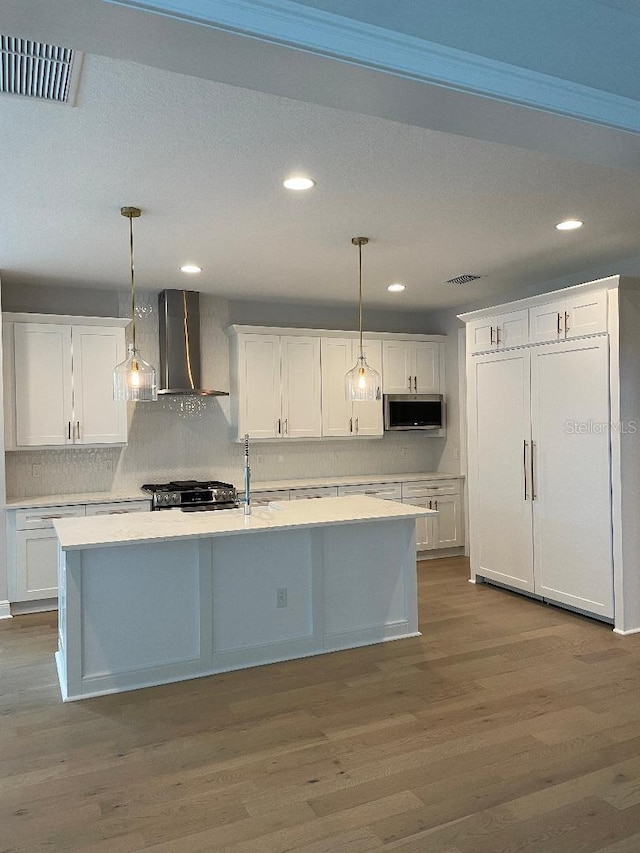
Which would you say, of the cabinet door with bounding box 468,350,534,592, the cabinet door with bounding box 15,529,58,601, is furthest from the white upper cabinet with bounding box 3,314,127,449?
the cabinet door with bounding box 468,350,534,592

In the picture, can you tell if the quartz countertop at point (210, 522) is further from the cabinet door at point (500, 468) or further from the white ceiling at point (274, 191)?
the white ceiling at point (274, 191)

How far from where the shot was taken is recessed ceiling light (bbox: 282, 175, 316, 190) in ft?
11.1

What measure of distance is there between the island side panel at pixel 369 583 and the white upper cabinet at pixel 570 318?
177 cm

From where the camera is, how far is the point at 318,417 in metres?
6.70

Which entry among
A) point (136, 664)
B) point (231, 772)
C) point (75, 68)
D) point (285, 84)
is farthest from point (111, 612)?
point (285, 84)

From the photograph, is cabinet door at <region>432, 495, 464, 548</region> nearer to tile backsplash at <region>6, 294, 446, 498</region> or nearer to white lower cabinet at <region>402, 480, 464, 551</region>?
white lower cabinet at <region>402, 480, 464, 551</region>

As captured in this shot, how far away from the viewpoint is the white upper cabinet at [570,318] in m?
4.54

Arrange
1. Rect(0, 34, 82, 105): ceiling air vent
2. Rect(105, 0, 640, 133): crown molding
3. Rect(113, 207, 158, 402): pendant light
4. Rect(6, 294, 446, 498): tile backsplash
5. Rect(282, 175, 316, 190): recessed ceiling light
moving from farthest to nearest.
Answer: Rect(6, 294, 446, 498): tile backsplash → Rect(113, 207, 158, 402): pendant light → Rect(282, 175, 316, 190): recessed ceiling light → Rect(0, 34, 82, 105): ceiling air vent → Rect(105, 0, 640, 133): crown molding

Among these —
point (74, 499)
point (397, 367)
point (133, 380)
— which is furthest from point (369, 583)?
point (397, 367)

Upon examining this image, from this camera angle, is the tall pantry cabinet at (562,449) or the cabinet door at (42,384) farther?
the cabinet door at (42,384)

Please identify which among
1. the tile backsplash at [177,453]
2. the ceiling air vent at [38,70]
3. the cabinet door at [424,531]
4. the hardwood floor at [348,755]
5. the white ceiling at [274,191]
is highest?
the white ceiling at [274,191]

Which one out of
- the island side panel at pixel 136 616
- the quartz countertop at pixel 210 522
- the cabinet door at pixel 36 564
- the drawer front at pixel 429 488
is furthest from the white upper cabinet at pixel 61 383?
the drawer front at pixel 429 488

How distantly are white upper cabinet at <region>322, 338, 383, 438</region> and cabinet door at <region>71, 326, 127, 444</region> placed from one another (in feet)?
6.57

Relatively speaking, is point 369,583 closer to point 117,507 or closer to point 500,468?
point 500,468
